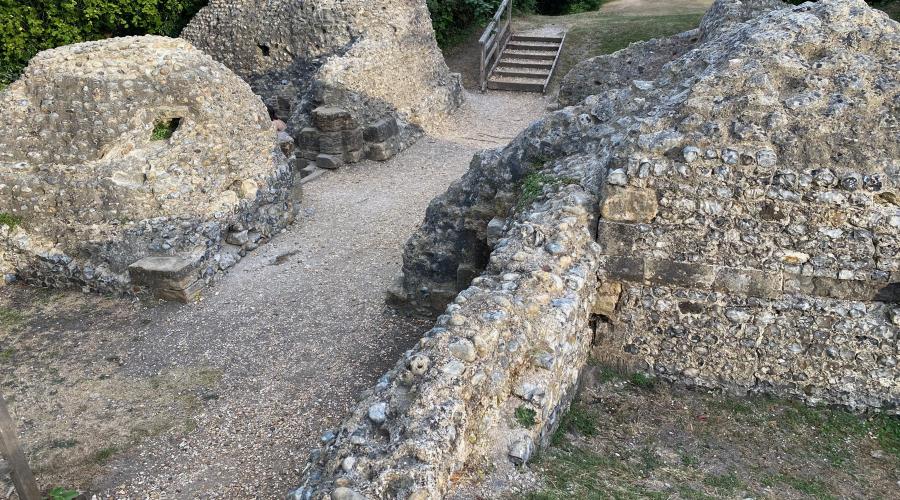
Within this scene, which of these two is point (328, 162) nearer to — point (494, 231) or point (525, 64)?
point (494, 231)

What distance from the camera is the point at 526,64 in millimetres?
18047

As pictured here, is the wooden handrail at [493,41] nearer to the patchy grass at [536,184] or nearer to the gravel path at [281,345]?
the gravel path at [281,345]

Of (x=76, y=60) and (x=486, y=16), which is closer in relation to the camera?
(x=76, y=60)

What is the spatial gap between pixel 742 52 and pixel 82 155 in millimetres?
6959

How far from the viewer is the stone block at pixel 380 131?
12.6m

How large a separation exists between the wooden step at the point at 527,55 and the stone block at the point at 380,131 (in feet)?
21.9

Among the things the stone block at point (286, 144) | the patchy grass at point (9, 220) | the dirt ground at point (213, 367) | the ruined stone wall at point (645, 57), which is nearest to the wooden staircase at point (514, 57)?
the ruined stone wall at point (645, 57)

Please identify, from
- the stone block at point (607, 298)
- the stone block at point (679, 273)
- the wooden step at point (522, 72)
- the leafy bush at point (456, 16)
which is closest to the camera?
the stone block at point (679, 273)

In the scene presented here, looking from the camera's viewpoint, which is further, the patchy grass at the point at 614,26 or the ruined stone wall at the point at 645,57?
the patchy grass at the point at 614,26

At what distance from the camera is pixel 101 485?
5.23 meters

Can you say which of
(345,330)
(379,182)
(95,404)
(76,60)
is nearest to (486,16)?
(379,182)

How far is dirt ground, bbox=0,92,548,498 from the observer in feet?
17.7

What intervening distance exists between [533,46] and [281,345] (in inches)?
550

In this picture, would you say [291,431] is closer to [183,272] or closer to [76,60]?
[183,272]
